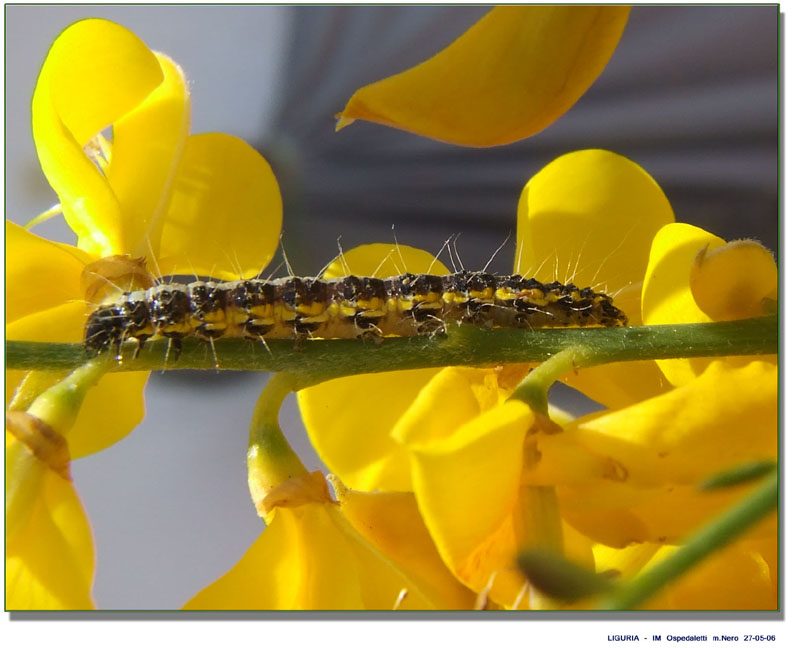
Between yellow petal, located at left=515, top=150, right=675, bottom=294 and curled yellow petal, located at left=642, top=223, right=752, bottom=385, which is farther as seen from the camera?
yellow petal, located at left=515, top=150, right=675, bottom=294

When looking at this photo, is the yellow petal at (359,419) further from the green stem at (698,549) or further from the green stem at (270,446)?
the green stem at (698,549)

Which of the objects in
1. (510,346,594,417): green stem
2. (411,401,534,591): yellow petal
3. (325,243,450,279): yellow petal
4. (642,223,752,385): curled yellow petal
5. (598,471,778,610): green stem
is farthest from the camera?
(325,243,450,279): yellow petal

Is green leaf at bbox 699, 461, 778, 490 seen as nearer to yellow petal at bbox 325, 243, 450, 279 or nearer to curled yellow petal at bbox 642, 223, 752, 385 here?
curled yellow petal at bbox 642, 223, 752, 385

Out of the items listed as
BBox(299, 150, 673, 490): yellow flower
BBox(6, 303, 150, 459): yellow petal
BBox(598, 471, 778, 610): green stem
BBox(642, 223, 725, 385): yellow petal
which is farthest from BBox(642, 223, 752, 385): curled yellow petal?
BBox(6, 303, 150, 459): yellow petal
